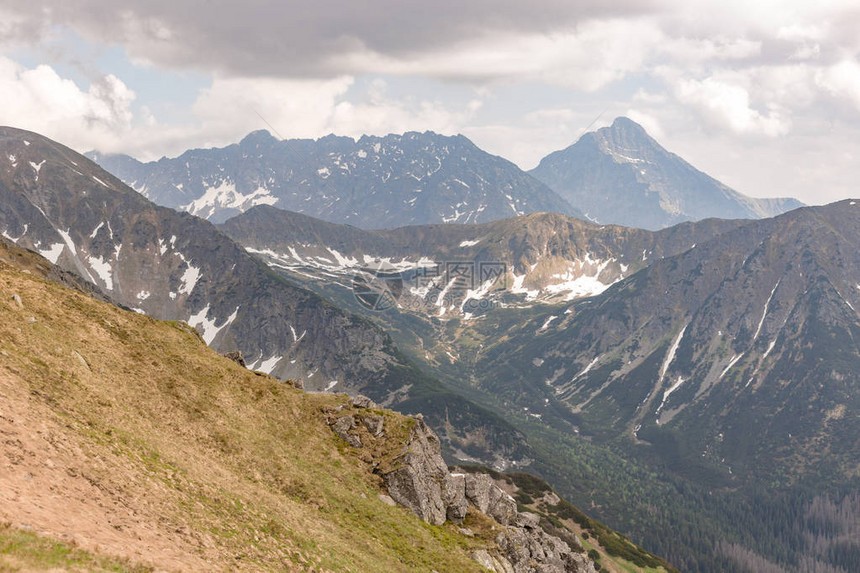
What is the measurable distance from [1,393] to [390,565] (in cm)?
3374

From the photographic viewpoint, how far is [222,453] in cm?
5159

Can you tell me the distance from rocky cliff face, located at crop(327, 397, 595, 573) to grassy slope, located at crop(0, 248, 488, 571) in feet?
8.82

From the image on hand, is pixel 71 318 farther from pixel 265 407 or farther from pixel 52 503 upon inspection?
pixel 52 503

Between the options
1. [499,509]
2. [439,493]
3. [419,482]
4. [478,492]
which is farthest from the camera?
[499,509]

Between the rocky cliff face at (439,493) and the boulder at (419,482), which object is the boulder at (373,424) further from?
the boulder at (419,482)

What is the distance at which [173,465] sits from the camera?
42625 mm

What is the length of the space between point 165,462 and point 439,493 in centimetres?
3946

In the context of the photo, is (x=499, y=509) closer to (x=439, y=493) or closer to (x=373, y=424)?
(x=439, y=493)

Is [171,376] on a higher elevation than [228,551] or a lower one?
higher

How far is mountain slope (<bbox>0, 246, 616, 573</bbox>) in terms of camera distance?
30.3 metres

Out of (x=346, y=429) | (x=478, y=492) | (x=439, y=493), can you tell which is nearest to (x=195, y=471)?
(x=346, y=429)

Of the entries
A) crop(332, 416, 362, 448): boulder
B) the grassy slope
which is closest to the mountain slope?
the grassy slope

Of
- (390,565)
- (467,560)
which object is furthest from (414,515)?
(390,565)

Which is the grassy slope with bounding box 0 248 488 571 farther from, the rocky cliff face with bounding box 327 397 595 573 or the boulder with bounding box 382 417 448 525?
the rocky cliff face with bounding box 327 397 595 573
